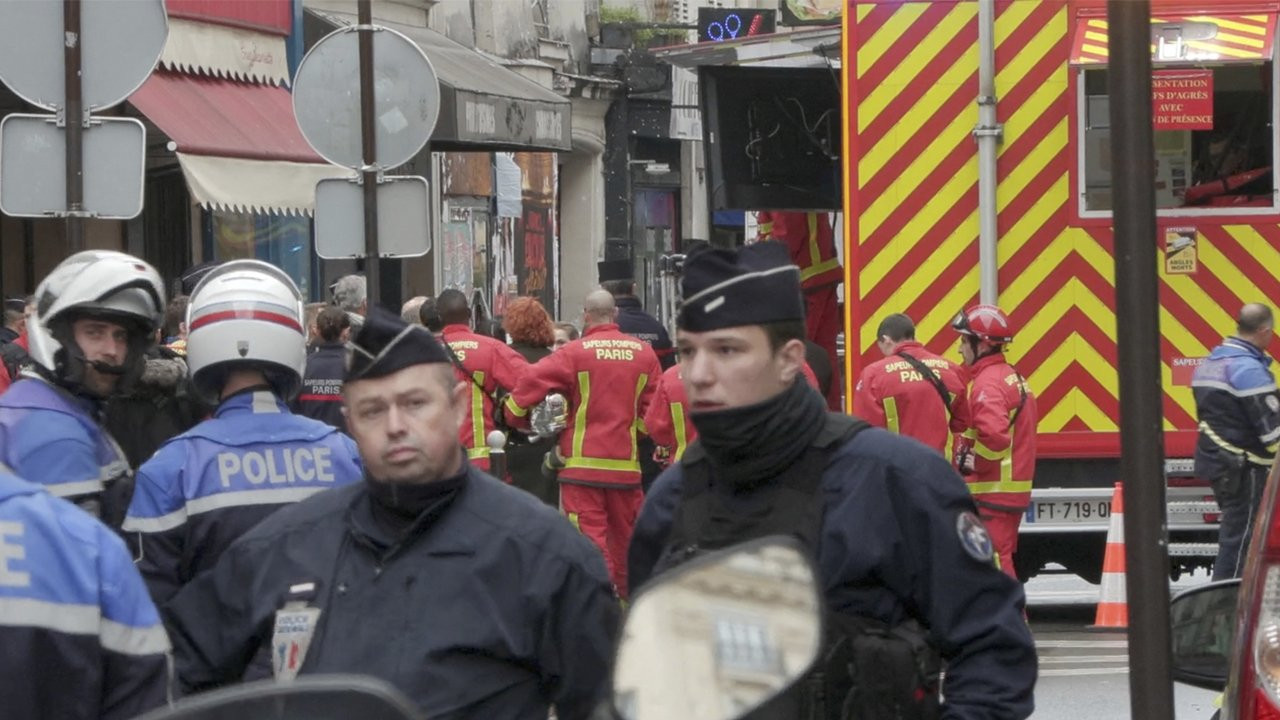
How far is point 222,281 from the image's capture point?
585 cm

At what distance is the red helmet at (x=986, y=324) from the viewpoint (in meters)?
11.3

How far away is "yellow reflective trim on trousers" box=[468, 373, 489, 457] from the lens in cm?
1286

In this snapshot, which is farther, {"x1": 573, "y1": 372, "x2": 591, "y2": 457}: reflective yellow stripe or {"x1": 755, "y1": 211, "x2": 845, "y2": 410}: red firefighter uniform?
{"x1": 755, "y1": 211, "x2": 845, "y2": 410}: red firefighter uniform

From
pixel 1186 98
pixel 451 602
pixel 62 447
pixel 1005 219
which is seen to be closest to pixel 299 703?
pixel 451 602

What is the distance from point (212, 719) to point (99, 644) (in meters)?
1.50

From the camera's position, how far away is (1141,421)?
4160 mm

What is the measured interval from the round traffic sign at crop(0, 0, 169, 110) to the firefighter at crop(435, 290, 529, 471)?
15.9 feet

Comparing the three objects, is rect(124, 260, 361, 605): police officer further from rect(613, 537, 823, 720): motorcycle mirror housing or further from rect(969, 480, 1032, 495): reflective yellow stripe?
rect(969, 480, 1032, 495): reflective yellow stripe

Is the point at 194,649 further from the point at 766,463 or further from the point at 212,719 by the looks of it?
the point at 212,719

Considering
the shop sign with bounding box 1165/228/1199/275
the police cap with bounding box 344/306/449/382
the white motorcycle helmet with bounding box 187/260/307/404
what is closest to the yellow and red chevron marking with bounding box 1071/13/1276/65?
the shop sign with bounding box 1165/228/1199/275

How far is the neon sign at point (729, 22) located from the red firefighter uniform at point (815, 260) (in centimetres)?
1440

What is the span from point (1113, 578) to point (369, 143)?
4.39 m

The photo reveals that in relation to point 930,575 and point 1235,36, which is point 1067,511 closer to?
point 1235,36

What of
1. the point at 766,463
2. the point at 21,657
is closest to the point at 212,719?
the point at 21,657
